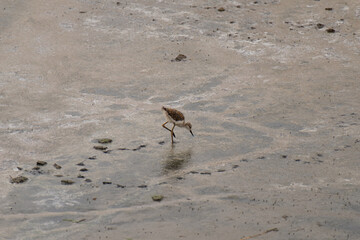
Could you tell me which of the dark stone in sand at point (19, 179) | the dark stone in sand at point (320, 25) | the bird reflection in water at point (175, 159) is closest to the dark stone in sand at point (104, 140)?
the bird reflection in water at point (175, 159)

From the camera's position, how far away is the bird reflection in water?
1016cm

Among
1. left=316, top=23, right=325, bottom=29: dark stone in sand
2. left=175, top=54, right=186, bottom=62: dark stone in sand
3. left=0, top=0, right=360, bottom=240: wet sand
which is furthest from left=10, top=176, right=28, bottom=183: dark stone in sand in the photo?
left=316, top=23, right=325, bottom=29: dark stone in sand

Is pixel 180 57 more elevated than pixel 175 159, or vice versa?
pixel 180 57

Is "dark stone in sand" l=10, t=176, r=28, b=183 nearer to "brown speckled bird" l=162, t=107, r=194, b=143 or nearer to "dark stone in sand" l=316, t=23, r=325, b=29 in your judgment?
"brown speckled bird" l=162, t=107, r=194, b=143

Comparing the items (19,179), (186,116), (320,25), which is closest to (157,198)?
(19,179)

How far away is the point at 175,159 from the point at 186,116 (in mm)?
1727

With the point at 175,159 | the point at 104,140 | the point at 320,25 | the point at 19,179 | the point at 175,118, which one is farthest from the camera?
the point at 320,25

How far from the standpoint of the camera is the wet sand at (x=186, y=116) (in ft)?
28.4

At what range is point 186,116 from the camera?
39.4 feet

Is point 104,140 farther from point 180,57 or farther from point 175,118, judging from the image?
point 180,57

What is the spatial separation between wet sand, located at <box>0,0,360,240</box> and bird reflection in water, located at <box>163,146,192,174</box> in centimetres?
3

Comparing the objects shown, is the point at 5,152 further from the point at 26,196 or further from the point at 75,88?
the point at 75,88

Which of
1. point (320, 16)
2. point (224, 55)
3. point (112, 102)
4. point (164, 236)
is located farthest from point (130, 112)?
point (320, 16)

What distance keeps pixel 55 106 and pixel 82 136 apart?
143 centimetres
